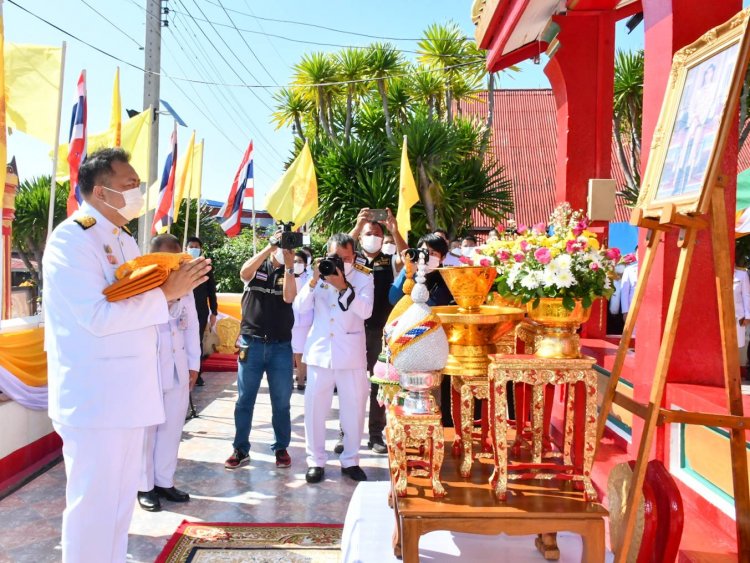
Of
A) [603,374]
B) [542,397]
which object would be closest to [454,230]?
[603,374]

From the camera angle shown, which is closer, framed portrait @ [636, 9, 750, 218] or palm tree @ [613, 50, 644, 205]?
framed portrait @ [636, 9, 750, 218]

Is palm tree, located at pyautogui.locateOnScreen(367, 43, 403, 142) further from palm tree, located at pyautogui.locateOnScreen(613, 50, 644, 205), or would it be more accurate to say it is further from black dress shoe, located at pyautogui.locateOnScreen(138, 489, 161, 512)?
black dress shoe, located at pyautogui.locateOnScreen(138, 489, 161, 512)

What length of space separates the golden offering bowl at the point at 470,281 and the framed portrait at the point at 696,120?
648mm

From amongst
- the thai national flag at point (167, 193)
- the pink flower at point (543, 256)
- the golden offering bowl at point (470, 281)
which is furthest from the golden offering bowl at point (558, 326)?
the thai national flag at point (167, 193)

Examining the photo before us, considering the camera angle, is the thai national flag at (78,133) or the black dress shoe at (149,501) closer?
the black dress shoe at (149,501)

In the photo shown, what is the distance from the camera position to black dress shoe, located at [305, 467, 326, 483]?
3.98 m

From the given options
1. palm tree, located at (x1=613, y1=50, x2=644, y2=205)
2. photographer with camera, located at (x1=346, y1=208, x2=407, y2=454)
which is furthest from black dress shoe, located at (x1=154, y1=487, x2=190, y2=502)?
palm tree, located at (x1=613, y1=50, x2=644, y2=205)

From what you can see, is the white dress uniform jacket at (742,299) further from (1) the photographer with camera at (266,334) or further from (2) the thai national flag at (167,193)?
(2) the thai national flag at (167,193)

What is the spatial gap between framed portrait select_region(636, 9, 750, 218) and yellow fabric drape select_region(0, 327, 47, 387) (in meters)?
4.07

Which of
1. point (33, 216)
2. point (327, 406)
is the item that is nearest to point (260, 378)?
point (327, 406)

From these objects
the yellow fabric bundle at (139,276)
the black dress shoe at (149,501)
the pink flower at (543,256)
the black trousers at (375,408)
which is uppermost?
the pink flower at (543,256)

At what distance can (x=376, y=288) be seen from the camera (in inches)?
185

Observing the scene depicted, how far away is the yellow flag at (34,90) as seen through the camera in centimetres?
475

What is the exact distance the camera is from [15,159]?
18.3 ft
